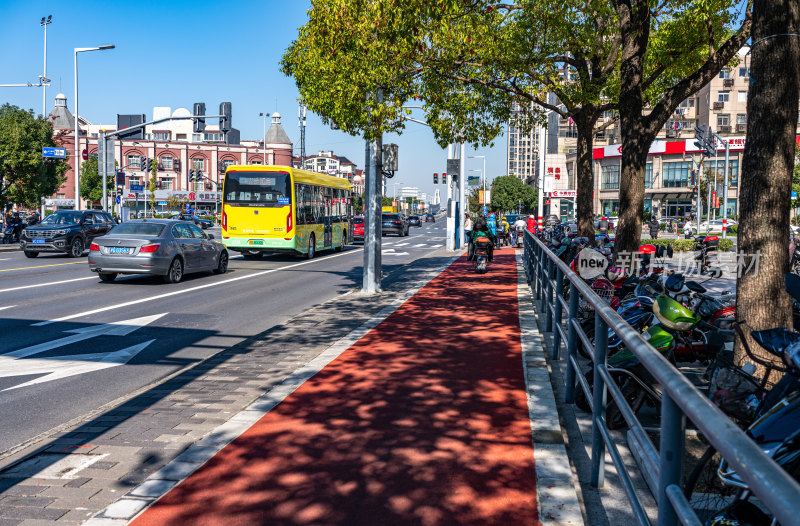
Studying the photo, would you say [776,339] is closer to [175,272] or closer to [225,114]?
[175,272]

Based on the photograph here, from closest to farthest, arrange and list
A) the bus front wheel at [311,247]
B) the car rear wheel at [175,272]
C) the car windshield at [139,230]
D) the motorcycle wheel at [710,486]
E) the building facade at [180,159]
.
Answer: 1. the motorcycle wheel at [710,486]
2. the car windshield at [139,230]
3. the car rear wheel at [175,272]
4. the bus front wheel at [311,247]
5. the building facade at [180,159]

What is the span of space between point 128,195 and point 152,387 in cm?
9328

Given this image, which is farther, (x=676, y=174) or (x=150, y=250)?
(x=676, y=174)

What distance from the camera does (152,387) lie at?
6.66m

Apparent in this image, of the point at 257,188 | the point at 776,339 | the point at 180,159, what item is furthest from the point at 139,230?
the point at 180,159

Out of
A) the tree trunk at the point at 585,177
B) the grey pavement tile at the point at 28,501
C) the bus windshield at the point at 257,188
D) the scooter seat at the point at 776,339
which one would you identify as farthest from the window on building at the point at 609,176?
the grey pavement tile at the point at 28,501

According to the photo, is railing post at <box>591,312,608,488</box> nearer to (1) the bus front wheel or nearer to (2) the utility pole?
(2) the utility pole

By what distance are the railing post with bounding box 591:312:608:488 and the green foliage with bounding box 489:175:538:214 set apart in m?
114

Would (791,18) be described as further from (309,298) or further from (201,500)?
(309,298)

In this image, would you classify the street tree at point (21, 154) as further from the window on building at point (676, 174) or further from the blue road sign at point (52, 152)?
the window on building at point (676, 174)

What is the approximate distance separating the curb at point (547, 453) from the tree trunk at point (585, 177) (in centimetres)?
756

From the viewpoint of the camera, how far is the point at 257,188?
76.1 ft

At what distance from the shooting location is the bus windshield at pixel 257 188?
75.8 ft

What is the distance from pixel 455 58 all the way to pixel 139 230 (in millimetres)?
8129
